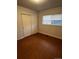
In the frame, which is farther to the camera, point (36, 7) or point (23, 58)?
point (36, 7)

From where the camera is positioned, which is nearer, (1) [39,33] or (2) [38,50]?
(2) [38,50]

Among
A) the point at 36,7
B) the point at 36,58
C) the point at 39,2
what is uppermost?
the point at 39,2

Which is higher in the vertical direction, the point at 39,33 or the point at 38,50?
the point at 39,33
